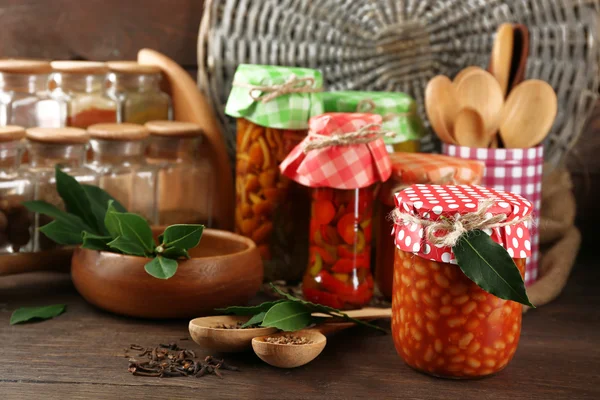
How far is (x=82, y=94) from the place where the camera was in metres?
0.97

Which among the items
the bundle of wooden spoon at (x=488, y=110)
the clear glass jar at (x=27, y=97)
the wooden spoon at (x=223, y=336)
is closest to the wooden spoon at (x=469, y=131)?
the bundle of wooden spoon at (x=488, y=110)

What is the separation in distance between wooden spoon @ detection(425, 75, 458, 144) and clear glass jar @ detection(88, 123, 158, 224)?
0.36 metres

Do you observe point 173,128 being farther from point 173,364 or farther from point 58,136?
point 173,364

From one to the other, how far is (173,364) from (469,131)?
1.56 feet

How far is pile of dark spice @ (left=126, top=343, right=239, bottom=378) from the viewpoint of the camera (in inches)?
25.1

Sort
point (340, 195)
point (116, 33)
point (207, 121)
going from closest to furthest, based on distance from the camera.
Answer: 1. point (340, 195)
2. point (207, 121)
3. point (116, 33)

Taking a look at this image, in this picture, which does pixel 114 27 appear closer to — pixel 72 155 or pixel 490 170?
pixel 72 155

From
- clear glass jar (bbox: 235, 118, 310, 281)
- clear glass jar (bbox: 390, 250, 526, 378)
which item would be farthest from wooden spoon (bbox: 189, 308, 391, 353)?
clear glass jar (bbox: 235, 118, 310, 281)

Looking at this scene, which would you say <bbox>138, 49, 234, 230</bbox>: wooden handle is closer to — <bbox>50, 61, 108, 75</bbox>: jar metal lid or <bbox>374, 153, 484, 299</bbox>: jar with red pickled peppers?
<bbox>50, 61, 108, 75</bbox>: jar metal lid

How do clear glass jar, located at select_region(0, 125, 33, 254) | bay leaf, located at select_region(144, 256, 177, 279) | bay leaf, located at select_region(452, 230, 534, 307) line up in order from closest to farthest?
bay leaf, located at select_region(452, 230, 534, 307)
bay leaf, located at select_region(144, 256, 177, 279)
clear glass jar, located at select_region(0, 125, 33, 254)

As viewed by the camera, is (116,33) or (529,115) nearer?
(529,115)

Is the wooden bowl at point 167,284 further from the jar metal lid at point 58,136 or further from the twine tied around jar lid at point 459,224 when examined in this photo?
the twine tied around jar lid at point 459,224

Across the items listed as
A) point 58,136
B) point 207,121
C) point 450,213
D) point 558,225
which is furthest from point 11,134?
point 558,225

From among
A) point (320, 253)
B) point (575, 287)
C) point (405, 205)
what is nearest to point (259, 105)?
point (320, 253)
